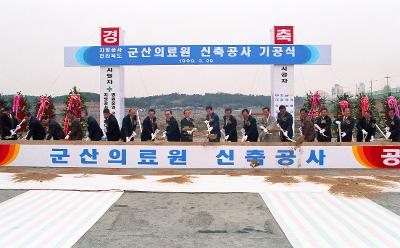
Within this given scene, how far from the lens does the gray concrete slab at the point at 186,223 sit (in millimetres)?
4027

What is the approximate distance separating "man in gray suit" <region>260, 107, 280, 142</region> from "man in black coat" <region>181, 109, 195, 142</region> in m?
1.77

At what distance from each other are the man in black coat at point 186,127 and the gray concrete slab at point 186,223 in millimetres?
3525

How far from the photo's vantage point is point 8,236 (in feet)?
13.5

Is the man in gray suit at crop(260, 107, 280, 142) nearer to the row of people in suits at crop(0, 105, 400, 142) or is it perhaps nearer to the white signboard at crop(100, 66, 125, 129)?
the row of people in suits at crop(0, 105, 400, 142)

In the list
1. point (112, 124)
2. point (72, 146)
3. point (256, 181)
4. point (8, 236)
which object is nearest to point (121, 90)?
point (112, 124)

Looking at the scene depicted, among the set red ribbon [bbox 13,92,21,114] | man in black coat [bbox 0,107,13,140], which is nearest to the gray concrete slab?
man in black coat [bbox 0,107,13,140]

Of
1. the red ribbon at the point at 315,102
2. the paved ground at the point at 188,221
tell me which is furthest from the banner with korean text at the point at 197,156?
the red ribbon at the point at 315,102

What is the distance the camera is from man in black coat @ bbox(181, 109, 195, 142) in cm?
950

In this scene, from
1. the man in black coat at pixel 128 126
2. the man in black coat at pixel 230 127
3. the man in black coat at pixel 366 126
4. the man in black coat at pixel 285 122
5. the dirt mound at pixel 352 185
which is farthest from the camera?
the man in black coat at pixel 366 126

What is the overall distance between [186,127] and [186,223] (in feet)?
16.3

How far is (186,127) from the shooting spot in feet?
31.3

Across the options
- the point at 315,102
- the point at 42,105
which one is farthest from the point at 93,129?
the point at 315,102

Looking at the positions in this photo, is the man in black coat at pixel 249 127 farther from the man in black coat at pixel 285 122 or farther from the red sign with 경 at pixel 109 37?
the red sign with 경 at pixel 109 37

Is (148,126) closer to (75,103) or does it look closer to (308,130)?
(308,130)
